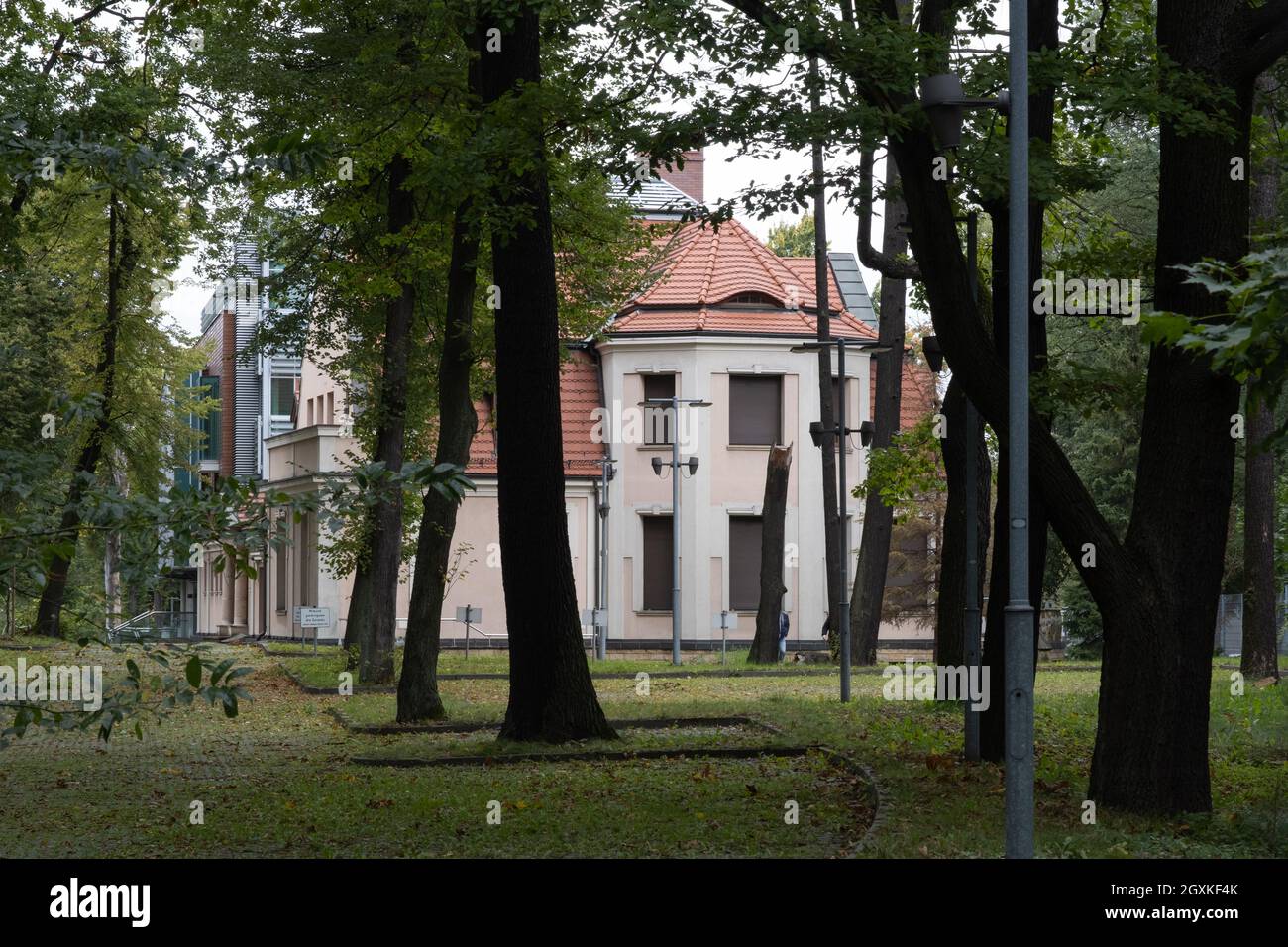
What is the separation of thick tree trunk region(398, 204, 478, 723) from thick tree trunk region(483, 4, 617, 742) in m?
3.10

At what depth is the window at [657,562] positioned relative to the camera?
44906 millimetres

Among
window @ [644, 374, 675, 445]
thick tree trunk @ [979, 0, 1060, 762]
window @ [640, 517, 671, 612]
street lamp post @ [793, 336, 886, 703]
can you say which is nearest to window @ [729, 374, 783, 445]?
window @ [644, 374, 675, 445]

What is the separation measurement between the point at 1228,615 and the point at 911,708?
3084 centimetres

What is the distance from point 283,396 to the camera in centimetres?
6612

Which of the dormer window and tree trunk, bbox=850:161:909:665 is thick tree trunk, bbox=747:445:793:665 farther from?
the dormer window

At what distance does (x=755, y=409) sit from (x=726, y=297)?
3.21 metres

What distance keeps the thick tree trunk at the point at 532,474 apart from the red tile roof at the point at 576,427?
2831cm

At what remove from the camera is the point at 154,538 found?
7.50 metres

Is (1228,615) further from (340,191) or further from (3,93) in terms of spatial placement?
(3,93)

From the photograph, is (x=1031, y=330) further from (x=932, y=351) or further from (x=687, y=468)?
(x=687, y=468)

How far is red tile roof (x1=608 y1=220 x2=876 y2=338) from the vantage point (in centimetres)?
4503

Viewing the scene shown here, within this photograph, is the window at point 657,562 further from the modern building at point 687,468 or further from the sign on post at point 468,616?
the sign on post at point 468,616
